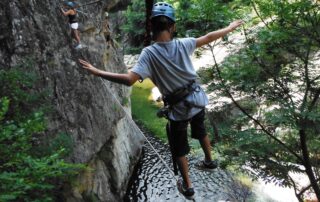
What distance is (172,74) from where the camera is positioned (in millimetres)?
4449

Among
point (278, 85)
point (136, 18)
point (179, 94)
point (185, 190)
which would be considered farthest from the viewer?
point (136, 18)

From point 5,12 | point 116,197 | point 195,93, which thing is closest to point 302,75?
point 195,93

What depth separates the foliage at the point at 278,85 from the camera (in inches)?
259

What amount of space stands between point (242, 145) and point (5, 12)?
5443mm

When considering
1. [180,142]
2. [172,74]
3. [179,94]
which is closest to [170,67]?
[172,74]

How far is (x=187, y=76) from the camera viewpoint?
15.0 feet

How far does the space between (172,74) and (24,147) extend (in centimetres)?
195

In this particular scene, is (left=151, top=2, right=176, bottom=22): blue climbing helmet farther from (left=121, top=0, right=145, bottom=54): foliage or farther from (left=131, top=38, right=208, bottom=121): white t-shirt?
(left=121, top=0, right=145, bottom=54): foliage

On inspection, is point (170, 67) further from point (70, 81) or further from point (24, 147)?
point (70, 81)

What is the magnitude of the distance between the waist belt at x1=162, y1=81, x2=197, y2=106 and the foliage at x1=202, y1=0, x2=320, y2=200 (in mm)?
2658

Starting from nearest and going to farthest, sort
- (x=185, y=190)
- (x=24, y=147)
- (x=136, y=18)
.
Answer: (x=24, y=147), (x=185, y=190), (x=136, y=18)

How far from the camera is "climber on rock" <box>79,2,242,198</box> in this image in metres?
4.30

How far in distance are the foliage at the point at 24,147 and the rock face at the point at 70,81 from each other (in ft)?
1.25

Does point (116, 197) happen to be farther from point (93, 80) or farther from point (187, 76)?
point (187, 76)
